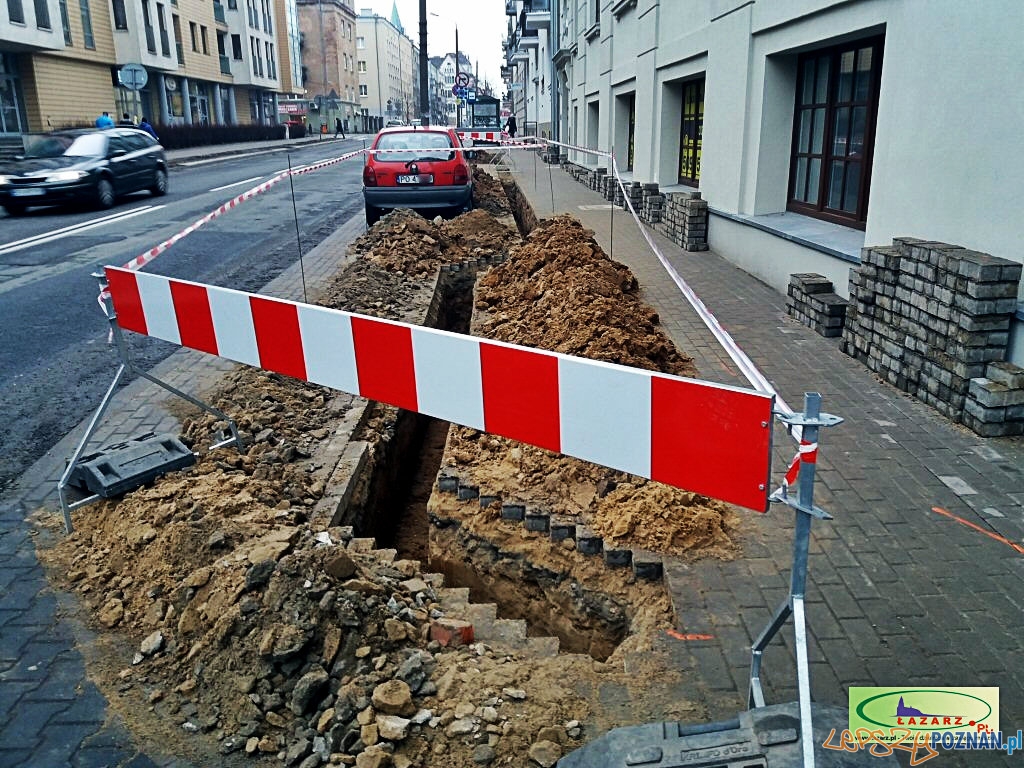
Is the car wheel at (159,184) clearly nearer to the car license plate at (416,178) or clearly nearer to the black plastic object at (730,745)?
the car license plate at (416,178)

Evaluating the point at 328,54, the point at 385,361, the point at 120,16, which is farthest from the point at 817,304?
the point at 328,54

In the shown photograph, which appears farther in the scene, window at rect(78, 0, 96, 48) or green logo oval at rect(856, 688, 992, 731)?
window at rect(78, 0, 96, 48)

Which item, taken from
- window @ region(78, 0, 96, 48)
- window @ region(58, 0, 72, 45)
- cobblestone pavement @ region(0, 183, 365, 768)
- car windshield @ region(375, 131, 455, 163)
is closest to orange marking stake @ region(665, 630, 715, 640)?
cobblestone pavement @ region(0, 183, 365, 768)

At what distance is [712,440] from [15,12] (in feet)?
119

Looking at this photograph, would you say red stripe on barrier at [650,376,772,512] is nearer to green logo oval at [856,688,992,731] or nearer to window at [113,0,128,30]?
green logo oval at [856,688,992,731]

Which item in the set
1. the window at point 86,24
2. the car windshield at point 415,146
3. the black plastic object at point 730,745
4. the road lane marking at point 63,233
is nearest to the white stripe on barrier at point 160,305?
the black plastic object at point 730,745

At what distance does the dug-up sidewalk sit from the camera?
10.5 ft

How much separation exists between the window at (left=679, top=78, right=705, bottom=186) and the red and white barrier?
1230cm

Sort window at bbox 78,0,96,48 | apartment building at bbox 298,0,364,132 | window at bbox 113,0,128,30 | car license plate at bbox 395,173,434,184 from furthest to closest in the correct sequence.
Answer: apartment building at bbox 298,0,364,132 < window at bbox 113,0,128,30 < window at bbox 78,0,96,48 < car license plate at bbox 395,173,434,184

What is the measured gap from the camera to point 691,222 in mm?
12742

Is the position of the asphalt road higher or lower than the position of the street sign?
lower

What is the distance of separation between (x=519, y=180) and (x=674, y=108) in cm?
1074

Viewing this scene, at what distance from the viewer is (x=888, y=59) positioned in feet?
23.8

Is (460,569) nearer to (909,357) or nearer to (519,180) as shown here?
(909,357)
